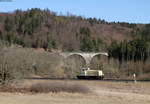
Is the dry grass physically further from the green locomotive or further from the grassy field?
the green locomotive

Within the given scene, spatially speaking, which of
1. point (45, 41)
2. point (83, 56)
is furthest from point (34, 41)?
point (83, 56)

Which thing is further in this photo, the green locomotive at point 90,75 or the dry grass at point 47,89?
the green locomotive at point 90,75

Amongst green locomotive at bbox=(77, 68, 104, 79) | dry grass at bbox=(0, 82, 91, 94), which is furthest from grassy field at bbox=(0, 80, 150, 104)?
green locomotive at bbox=(77, 68, 104, 79)

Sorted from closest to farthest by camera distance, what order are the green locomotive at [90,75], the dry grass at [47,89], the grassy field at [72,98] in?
the grassy field at [72,98]
the dry grass at [47,89]
the green locomotive at [90,75]

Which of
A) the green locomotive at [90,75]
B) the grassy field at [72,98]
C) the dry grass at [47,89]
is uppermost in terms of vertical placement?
the green locomotive at [90,75]

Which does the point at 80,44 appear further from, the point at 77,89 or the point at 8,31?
the point at 77,89

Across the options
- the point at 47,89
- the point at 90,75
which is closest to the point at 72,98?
the point at 47,89

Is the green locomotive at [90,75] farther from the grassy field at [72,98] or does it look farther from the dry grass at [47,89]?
the grassy field at [72,98]

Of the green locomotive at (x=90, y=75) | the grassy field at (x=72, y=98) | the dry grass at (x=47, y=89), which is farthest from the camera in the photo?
the green locomotive at (x=90, y=75)

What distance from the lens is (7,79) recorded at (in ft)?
114

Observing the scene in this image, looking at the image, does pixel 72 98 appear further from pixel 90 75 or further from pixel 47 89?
pixel 90 75

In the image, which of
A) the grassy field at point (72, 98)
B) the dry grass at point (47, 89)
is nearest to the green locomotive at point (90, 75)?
the dry grass at point (47, 89)

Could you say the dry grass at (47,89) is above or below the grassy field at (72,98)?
above

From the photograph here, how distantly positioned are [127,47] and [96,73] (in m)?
52.9
